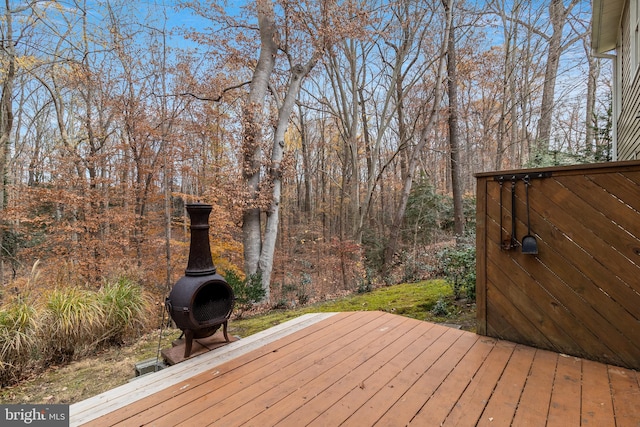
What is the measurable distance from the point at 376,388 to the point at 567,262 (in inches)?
64.4

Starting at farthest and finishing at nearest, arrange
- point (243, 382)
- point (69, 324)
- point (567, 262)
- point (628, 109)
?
point (628, 109)
point (69, 324)
point (567, 262)
point (243, 382)

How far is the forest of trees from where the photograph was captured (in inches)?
257

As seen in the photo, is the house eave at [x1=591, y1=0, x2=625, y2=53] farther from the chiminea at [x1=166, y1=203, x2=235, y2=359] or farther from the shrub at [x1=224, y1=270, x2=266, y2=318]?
the shrub at [x1=224, y1=270, x2=266, y2=318]

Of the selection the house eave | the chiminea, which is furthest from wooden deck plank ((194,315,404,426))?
the house eave

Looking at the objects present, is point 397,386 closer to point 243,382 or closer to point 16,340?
point 243,382

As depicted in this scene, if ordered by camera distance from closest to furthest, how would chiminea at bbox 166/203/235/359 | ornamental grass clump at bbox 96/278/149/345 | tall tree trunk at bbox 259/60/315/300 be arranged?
chiminea at bbox 166/203/235/359 → ornamental grass clump at bbox 96/278/149/345 → tall tree trunk at bbox 259/60/315/300

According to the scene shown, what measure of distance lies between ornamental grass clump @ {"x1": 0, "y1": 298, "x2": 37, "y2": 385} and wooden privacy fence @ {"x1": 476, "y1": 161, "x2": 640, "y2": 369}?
14.5 ft

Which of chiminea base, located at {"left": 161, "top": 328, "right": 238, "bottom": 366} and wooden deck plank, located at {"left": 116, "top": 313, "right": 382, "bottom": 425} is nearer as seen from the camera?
wooden deck plank, located at {"left": 116, "top": 313, "right": 382, "bottom": 425}

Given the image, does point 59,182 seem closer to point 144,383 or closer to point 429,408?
point 144,383

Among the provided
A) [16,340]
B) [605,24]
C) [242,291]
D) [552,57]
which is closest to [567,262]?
[242,291]

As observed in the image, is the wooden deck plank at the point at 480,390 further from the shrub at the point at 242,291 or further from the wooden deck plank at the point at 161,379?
the shrub at the point at 242,291

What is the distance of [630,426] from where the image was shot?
1.49 metres

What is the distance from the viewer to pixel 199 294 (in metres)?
2.38

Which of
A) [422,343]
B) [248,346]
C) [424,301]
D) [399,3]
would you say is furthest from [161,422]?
[399,3]
